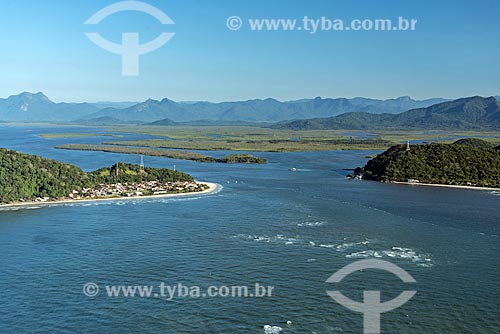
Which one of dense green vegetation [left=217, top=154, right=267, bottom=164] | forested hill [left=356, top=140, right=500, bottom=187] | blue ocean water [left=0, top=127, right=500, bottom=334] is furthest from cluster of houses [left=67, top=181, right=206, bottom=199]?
dense green vegetation [left=217, top=154, right=267, bottom=164]

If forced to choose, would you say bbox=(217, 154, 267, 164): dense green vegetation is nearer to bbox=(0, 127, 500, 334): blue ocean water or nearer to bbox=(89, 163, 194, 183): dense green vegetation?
bbox=(89, 163, 194, 183): dense green vegetation

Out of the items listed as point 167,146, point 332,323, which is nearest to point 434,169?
point 332,323

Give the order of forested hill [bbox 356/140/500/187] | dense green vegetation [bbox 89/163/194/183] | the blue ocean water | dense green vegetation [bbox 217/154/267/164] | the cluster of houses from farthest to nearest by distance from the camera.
Result: dense green vegetation [bbox 217/154/267/164] → forested hill [bbox 356/140/500/187] → dense green vegetation [bbox 89/163/194/183] → the cluster of houses → the blue ocean water

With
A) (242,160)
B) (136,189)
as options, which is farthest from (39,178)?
(242,160)

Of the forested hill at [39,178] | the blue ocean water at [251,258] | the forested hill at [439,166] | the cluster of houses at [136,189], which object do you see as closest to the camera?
the blue ocean water at [251,258]

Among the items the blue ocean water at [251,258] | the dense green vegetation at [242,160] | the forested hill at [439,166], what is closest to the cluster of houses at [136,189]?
the blue ocean water at [251,258]

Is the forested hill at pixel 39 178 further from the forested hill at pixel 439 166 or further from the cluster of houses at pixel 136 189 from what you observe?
the forested hill at pixel 439 166

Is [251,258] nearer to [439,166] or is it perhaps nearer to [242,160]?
[439,166]
